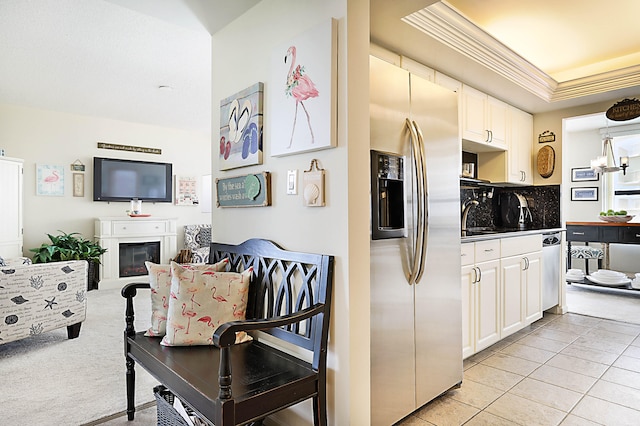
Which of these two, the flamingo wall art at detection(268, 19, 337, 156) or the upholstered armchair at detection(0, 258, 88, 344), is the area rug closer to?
the upholstered armchair at detection(0, 258, 88, 344)

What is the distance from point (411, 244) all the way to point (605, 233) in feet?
17.6

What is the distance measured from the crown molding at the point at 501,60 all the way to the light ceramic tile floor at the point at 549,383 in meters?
2.21

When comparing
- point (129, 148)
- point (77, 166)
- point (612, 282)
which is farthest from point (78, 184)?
point (612, 282)

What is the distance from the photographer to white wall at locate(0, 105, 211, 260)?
5273mm

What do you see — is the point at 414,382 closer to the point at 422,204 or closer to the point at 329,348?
the point at 329,348

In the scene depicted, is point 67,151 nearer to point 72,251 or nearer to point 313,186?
point 72,251

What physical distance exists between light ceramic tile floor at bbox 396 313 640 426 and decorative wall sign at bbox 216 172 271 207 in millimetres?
1391

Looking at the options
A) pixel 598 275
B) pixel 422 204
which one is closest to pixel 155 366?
pixel 422 204

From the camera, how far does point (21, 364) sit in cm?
284

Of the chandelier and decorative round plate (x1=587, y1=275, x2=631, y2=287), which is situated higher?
the chandelier

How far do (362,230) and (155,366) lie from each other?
109 cm

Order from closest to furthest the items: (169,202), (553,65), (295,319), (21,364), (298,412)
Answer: (295,319), (298,412), (21,364), (553,65), (169,202)

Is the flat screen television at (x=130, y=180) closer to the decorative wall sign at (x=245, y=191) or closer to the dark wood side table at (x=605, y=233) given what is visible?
the decorative wall sign at (x=245, y=191)

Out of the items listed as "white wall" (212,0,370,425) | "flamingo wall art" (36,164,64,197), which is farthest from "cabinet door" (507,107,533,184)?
"flamingo wall art" (36,164,64,197)
